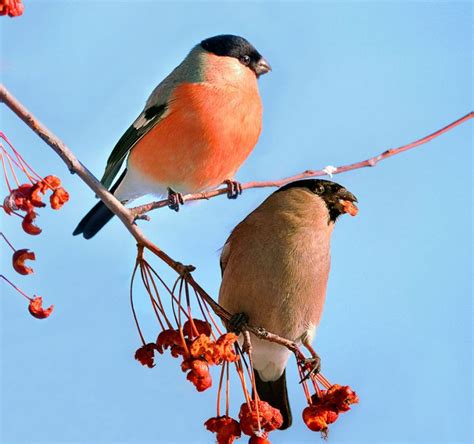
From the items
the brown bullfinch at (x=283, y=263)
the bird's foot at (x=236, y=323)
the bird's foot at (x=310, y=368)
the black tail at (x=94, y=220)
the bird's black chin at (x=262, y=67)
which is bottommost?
the bird's foot at (x=310, y=368)

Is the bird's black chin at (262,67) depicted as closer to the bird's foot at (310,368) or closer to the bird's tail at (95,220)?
the bird's tail at (95,220)

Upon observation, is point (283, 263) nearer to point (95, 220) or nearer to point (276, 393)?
point (276, 393)

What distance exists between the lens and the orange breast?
3.09 metres

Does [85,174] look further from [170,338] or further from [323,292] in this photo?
[323,292]

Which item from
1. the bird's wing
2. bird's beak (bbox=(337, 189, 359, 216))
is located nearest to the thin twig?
Answer: bird's beak (bbox=(337, 189, 359, 216))

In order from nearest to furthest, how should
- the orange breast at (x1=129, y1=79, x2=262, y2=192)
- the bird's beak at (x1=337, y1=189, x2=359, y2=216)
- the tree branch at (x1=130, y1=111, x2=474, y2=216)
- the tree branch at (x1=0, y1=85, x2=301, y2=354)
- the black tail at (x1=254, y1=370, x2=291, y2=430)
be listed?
the tree branch at (x1=130, y1=111, x2=474, y2=216), the tree branch at (x1=0, y1=85, x2=301, y2=354), the bird's beak at (x1=337, y1=189, x2=359, y2=216), the orange breast at (x1=129, y1=79, x2=262, y2=192), the black tail at (x1=254, y1=370, x2=291, y2=430)

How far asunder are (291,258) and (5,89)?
1484 millimetres

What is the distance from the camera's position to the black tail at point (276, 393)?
3254mm

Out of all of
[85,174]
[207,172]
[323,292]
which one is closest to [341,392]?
[85,174]

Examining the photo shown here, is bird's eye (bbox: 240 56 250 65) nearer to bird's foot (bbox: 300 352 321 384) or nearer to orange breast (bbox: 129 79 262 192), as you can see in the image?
orange breast (bbox: 129 79 262 192)

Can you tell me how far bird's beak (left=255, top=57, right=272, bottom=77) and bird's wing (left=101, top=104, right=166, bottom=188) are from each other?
0.46m

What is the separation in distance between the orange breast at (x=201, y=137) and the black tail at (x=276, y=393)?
2.93ft

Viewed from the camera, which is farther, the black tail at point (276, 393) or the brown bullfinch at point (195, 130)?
the black tail at point (276, 393)

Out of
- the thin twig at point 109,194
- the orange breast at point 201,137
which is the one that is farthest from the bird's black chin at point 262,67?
the thin twig at point 109,194
